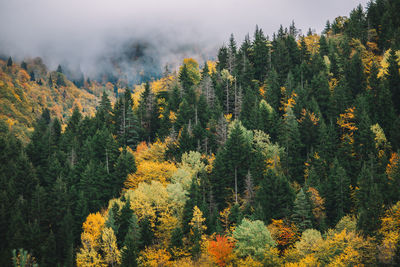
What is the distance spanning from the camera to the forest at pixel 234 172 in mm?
49469

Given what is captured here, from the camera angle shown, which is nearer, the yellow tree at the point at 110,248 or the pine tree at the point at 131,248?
the pine tree at the point at 131,248

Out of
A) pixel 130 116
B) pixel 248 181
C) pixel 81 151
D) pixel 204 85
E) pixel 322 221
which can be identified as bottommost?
pixel 322 221

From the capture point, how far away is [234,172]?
67375 millimetres

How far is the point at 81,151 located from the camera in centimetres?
8581

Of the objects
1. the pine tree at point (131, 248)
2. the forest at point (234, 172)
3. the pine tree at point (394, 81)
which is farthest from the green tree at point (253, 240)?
the pine tree at point (394, 81)

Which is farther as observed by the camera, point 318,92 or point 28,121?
point 28,121

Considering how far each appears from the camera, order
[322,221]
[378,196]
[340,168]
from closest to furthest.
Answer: [378,196], [322,221], [340,168]

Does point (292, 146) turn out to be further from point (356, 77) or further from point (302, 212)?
point (356, 77)

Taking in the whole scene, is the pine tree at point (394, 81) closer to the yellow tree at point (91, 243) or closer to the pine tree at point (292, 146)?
the pine tree at point (292, 146)

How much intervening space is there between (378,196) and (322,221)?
9274 mm

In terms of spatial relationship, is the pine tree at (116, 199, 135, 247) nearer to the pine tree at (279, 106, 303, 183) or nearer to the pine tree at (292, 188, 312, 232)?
the pine tree at (292, 188, 312, 232)

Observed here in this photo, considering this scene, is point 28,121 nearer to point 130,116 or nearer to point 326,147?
point 130,116

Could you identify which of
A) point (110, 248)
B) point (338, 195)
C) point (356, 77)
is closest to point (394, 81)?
point (356, 77)

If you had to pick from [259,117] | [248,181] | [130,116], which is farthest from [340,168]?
[130,116]
